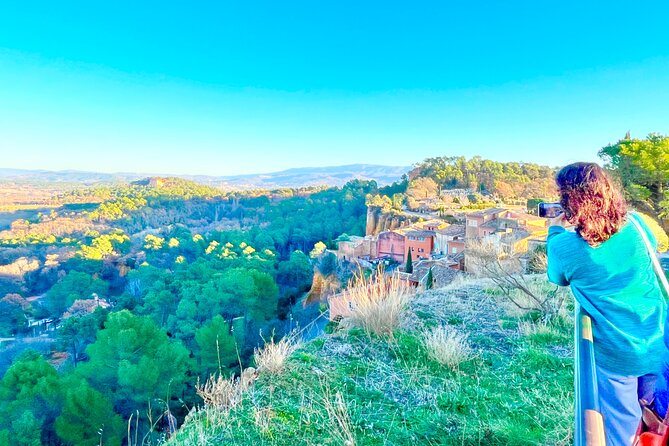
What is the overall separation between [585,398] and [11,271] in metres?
39.0

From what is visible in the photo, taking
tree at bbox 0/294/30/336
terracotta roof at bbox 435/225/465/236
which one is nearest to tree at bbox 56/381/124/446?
tree at bbox 0/294/30/336

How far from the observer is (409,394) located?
7.25 feet

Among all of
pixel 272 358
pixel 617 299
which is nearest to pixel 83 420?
pixel 272 358

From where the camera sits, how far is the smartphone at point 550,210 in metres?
1.22

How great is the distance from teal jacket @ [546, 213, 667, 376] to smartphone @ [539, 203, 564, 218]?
15cm

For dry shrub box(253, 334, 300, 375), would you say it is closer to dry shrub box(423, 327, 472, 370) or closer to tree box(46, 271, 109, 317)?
dry shrub box(423, 327, 472, 370)

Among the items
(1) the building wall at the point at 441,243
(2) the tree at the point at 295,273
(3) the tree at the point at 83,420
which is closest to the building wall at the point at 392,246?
(1) the building wall at the point at 441,243

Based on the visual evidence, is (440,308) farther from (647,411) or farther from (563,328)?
(647,411)

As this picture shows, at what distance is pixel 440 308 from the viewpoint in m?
3.84

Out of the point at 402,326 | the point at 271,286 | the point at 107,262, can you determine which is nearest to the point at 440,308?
the point at 402,326

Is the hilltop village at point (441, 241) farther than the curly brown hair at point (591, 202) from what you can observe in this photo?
Yes

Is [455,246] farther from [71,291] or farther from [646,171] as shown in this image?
[71,291]

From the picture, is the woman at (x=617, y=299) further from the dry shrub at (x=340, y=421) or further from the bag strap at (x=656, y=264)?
the dry shrub at (x=340, y=421)

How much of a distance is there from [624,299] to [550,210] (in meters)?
0.34
